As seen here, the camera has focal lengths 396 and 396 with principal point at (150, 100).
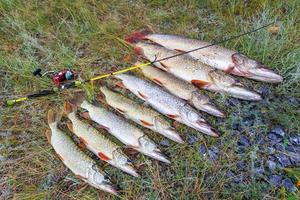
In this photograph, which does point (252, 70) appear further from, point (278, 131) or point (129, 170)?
point (129, 170)

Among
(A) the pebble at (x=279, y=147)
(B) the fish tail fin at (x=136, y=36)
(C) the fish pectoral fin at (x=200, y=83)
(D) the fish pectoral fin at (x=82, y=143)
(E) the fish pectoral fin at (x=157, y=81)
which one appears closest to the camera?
(A) the pebble at (x=279, y=147)

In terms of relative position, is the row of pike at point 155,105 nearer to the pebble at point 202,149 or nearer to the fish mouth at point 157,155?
the fish mouth at point 157,155

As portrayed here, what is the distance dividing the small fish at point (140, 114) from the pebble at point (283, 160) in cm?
81

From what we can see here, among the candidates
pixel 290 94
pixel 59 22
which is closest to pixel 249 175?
pixel 290 94

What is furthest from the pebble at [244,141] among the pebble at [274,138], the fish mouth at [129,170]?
the fish mouth at [129,170]

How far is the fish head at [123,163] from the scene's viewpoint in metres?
3.28

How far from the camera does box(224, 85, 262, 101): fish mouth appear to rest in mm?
3545

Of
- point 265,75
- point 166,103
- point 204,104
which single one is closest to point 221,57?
point 265,75

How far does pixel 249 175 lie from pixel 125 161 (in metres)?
1.02

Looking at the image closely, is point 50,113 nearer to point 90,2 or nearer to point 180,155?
point 180,155

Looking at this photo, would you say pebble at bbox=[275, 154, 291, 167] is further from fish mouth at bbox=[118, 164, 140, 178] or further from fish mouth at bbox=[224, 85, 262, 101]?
fish mouth at bbox=[118, 164, 140, 178]

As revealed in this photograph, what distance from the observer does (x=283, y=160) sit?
322 cm

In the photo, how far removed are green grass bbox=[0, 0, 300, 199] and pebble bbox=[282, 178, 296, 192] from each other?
0.16 ft

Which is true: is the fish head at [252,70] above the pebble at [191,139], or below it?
above
